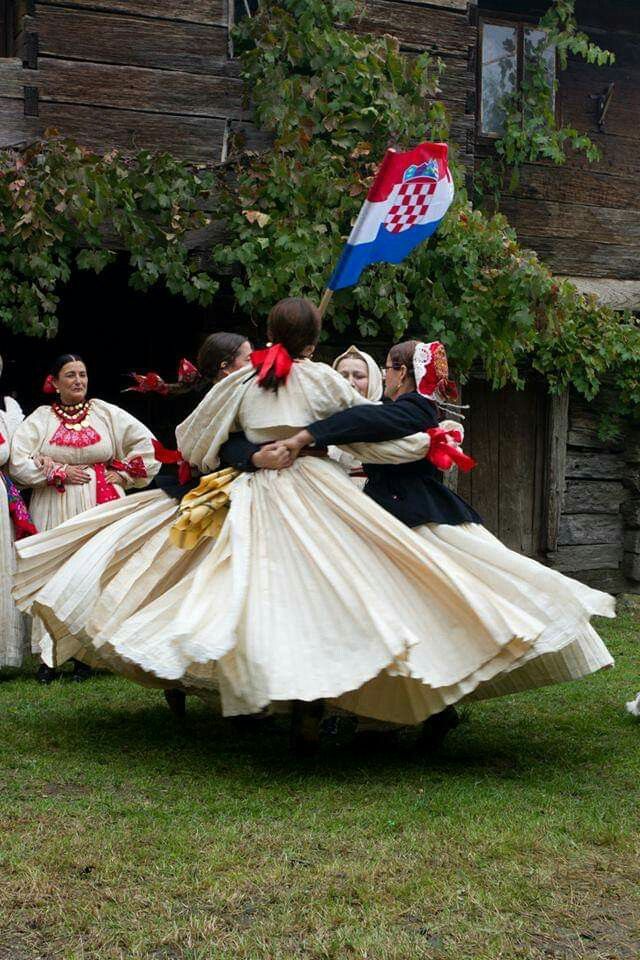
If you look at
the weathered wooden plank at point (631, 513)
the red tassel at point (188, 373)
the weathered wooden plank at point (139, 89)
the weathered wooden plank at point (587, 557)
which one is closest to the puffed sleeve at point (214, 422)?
the red tassel at point (188, 373)

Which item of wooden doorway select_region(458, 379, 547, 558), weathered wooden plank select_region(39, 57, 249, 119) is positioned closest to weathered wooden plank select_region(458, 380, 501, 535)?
wooden doorway select_region(458, 379, 547, 558)

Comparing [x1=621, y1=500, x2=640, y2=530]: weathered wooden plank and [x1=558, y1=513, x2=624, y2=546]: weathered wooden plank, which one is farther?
[x1=621, y1=500, x2=640, y2=530]: weathered wooden plank

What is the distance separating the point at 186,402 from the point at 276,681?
18.2 feet

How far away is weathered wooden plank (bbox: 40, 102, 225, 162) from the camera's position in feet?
25.4

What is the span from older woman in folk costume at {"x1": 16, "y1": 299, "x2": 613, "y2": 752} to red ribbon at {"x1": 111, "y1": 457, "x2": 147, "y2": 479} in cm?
198

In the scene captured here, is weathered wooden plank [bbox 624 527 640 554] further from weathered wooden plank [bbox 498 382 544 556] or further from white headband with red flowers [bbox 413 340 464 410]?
white headband with red flowers [bbox 413 340 464 410]

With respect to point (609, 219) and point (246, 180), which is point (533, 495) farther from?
point (246, 180)

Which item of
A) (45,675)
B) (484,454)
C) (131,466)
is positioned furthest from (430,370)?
(484,454)

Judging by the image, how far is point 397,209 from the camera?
17.9ft

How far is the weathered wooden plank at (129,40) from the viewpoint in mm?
7711

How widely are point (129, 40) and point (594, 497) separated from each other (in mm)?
5241

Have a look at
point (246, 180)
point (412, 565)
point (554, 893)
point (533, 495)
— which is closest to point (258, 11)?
point (246, 180)

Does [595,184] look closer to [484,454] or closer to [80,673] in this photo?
[484,454]

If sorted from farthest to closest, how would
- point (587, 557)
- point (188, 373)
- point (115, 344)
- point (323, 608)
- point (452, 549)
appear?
point (115, 344) < point (587, 557) < point (188, 373) < point (452, 549) < point (323, 608)
